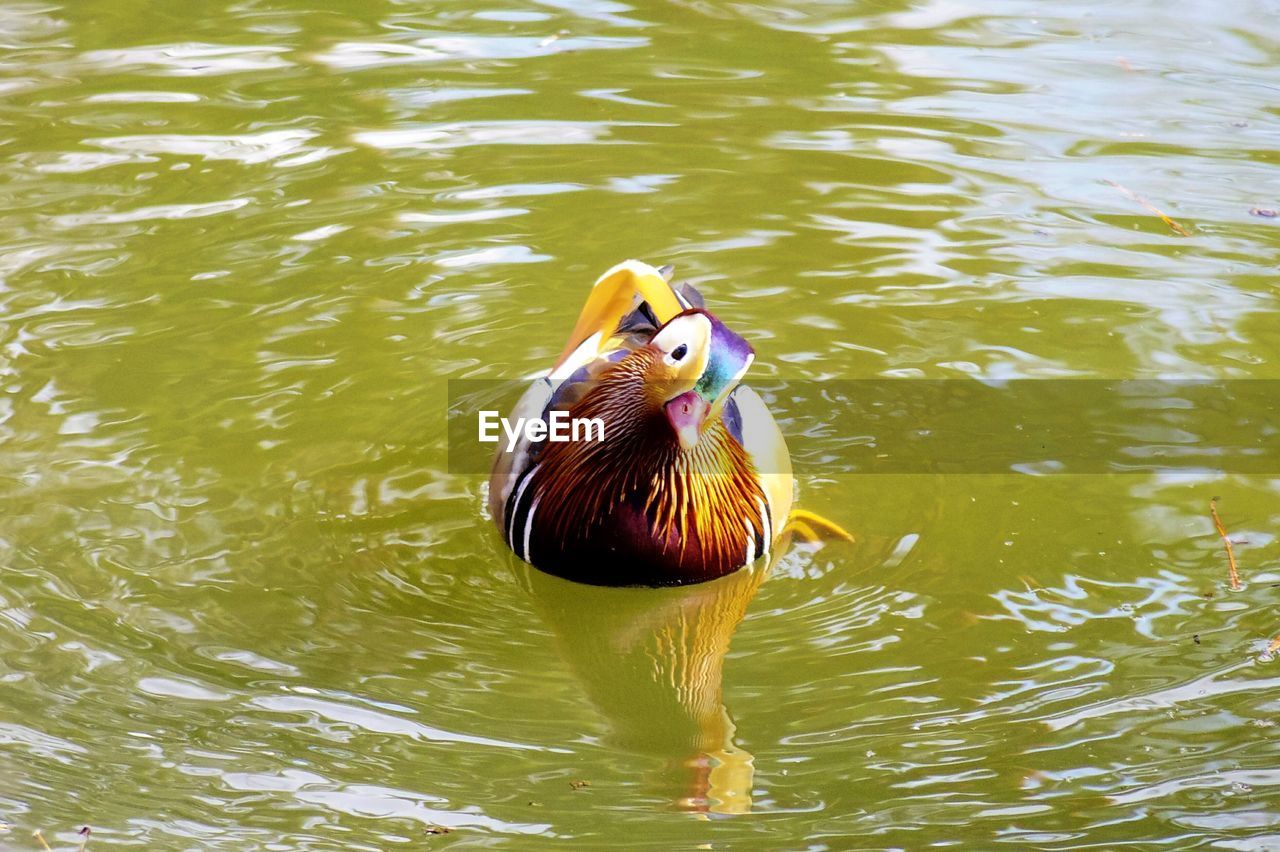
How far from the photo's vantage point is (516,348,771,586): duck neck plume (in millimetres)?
5262

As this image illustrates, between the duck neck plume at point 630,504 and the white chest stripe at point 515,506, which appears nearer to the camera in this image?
the duck neck plume at point 630,504

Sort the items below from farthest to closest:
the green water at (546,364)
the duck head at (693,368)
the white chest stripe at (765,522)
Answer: the white chest stripe at (765,522) → the duck head at (693,368) → the green water at (546,364)

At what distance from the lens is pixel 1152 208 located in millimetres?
7598

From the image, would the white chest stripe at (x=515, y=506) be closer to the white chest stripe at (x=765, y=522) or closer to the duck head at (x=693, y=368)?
the duck head at (x=693, y=368)

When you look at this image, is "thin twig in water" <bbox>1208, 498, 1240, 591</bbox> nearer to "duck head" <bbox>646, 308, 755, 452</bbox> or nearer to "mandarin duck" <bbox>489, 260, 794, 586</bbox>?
"mandarin duck" <bbox>489, 260, 794, 586</bbox>

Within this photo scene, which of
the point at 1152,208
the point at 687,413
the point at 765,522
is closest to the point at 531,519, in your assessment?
the point at 687,413

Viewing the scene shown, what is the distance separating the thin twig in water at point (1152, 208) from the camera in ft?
24.4

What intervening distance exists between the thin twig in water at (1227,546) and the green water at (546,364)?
0.03m

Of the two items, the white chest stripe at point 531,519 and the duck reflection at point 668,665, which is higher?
the white chest stripe at point 531,519

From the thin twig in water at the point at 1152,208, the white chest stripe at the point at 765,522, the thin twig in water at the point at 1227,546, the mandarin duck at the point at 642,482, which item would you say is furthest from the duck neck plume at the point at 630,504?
the thin twig in water at the point at 1152,208

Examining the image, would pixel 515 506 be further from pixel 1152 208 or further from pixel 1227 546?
pixel 1152 208

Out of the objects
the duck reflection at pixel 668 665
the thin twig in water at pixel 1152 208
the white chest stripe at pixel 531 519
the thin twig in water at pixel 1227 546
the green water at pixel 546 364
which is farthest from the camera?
the thin twig in water at pixel 1152 208

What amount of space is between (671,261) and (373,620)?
9.10 ft

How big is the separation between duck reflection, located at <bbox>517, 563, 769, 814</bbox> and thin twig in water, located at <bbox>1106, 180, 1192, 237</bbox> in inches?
124
